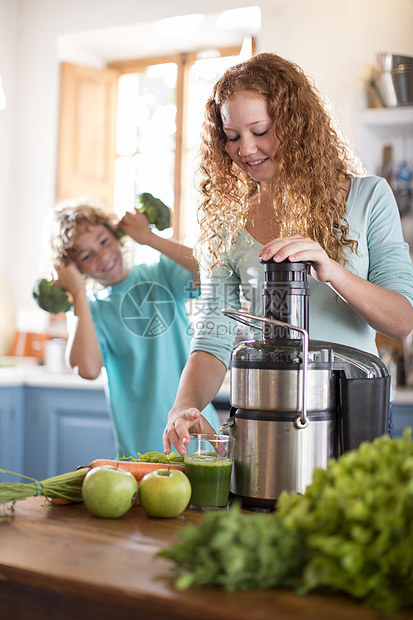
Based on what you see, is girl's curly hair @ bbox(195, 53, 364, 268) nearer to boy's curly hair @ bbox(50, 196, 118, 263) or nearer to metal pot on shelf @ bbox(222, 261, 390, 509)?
metal pot on shelf @ bbox(222, 261, 390, 509)

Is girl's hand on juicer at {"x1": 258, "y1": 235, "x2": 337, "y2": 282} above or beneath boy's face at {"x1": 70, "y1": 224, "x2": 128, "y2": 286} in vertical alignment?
beneath

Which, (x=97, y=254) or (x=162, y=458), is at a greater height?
(x=97, y=254)

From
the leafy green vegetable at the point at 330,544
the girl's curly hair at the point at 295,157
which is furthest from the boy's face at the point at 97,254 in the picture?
the leafy green vegetable at the point at 330,544

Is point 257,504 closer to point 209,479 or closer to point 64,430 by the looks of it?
point 209,479

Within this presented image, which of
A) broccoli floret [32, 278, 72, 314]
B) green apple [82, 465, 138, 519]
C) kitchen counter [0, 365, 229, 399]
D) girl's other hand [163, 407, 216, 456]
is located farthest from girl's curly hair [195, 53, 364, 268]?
kitchen counter [0, 365, 229, 399]

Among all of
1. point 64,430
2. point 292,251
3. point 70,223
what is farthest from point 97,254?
point 64,430

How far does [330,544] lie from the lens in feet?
2.14

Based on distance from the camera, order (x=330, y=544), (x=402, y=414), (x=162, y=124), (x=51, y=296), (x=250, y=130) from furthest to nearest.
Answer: (x=162, y=124)
(x=402, y=414)
(x=51, y=296)
(x=250, y=130)
(x=330, y=544)

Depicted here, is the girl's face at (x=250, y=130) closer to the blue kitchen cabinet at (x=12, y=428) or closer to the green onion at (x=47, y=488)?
the green onion at (x=47, y=488)

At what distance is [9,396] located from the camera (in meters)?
3.22

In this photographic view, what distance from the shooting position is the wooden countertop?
0.65m

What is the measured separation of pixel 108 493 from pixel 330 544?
41 cm

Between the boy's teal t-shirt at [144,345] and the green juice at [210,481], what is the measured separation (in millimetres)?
950

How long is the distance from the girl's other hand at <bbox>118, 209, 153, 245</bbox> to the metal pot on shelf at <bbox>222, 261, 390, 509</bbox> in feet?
3.36
